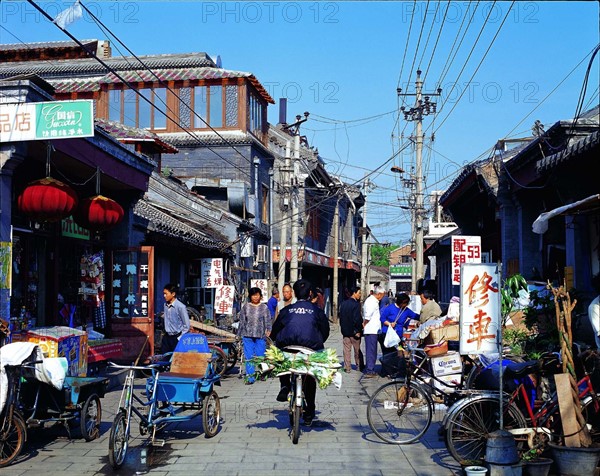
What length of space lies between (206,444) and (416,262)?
23.2 metres

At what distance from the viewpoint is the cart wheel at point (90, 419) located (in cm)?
912

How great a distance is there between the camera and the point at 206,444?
29.9 ft

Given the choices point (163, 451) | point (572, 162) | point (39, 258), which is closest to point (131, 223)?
point (39, 258)

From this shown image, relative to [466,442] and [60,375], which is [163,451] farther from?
[466,442]

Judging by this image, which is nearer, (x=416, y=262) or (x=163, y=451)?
(x=163, y=451)

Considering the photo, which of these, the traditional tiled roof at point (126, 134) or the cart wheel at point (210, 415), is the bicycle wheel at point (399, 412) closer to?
the cart wheel at point (210, 415)

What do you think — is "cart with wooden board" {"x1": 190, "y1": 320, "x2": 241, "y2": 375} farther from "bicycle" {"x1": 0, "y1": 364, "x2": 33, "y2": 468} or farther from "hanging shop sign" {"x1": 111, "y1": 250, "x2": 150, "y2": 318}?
"bicycle" {"x1": 0, "y1": 364, "x2": 33, "y2": 468}

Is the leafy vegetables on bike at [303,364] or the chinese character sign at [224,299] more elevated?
the chinese character sign at [224,299]

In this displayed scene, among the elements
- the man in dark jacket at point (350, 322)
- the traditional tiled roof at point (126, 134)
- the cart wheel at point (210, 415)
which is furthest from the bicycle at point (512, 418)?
the traditional tiled roof at point (126, 134)

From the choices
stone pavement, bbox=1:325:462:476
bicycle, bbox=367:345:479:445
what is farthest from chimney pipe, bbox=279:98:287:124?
bicycle, bbox=367:345:479:445

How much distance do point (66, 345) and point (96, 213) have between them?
3.01m

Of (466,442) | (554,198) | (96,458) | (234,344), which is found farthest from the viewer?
(234,344)

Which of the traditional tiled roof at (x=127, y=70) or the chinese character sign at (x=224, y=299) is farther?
the traditional tiled roof at (x=127, y=70)

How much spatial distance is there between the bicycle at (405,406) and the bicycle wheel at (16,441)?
4.05 meters
